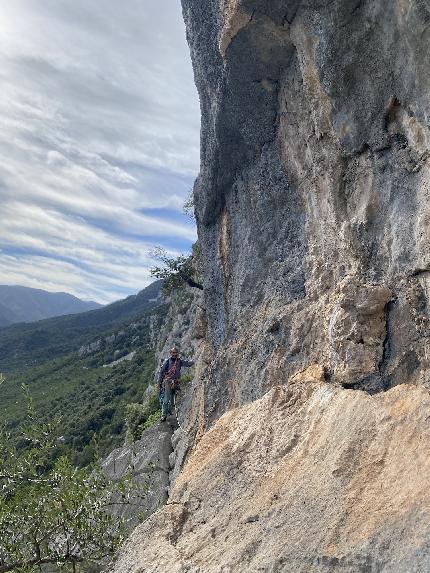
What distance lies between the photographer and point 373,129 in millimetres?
9250

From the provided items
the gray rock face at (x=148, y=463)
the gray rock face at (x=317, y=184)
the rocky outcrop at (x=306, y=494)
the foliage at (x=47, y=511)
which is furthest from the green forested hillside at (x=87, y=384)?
the rocky outcrop at (x=306, y=494)

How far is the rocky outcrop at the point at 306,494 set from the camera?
6.35 metres

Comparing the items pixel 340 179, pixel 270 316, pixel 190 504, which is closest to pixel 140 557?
pixel 190 504

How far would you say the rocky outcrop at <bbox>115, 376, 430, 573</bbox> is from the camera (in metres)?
6.35

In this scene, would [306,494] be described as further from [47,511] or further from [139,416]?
[139,416]

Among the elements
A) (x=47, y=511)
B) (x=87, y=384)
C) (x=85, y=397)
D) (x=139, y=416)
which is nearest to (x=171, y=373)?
(x=139, y=416)

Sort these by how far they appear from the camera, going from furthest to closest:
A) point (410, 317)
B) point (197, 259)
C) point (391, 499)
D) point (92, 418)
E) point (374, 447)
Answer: point (92, 418) < point (197, 259) < point (410, 317) < point (374, 447) < point (391, 499)

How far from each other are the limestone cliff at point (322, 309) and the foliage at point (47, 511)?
1.55 meters

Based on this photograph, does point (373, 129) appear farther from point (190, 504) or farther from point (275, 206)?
point (190, 504)

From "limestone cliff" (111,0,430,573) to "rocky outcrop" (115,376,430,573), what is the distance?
0.09 ft

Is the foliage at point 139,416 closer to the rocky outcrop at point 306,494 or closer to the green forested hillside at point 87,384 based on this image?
the green forested hillside at point 87,384

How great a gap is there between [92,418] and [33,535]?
45.8 metres

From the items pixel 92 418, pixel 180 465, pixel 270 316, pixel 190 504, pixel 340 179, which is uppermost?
pixel 340 179

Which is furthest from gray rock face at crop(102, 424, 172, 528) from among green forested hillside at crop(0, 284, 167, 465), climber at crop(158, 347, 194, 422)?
green forested hillside at crop(0, 284, 167, 465)
